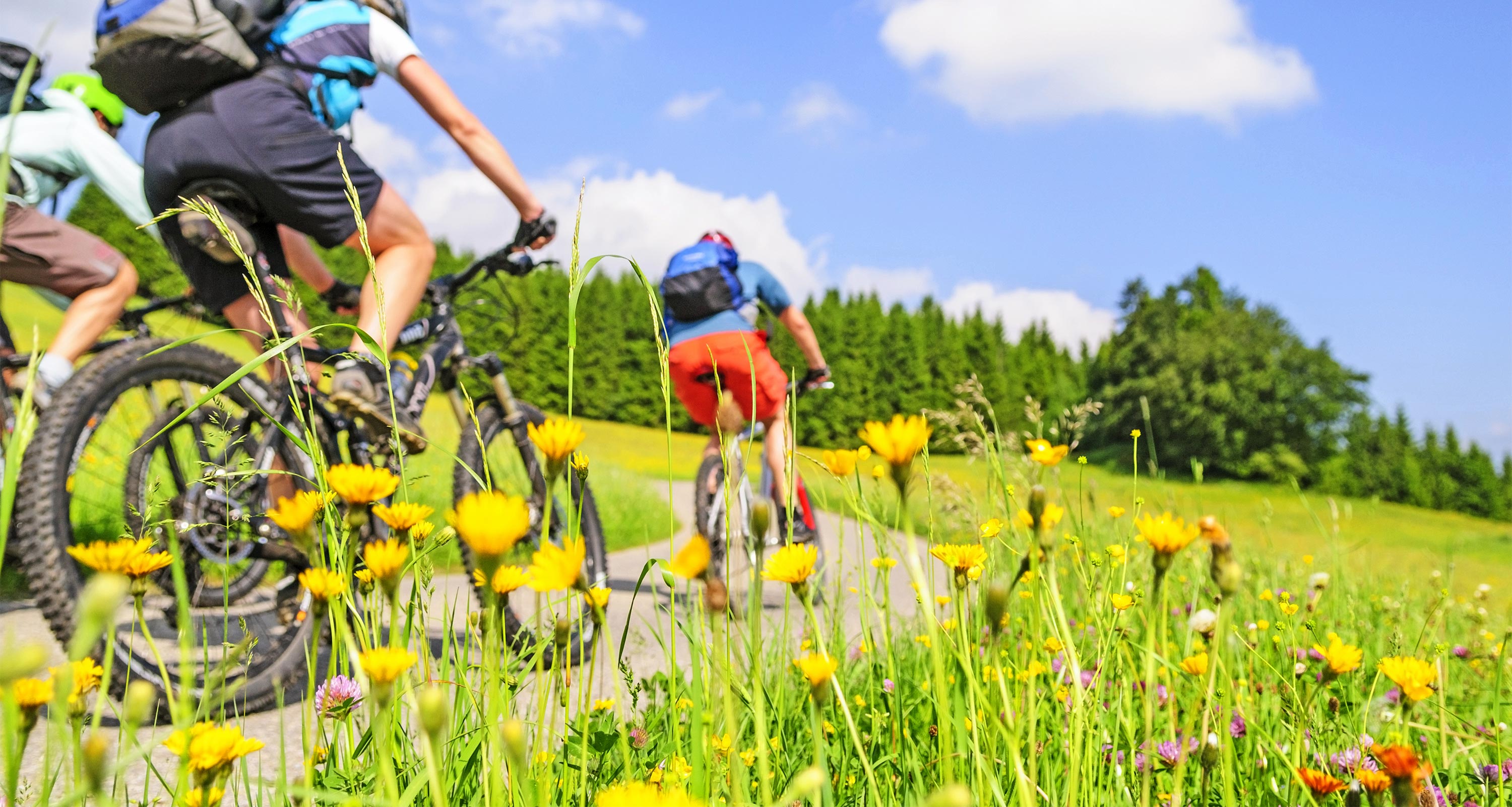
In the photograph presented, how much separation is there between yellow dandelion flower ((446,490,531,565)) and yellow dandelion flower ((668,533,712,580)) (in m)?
0.14

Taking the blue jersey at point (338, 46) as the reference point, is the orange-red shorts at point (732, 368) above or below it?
below

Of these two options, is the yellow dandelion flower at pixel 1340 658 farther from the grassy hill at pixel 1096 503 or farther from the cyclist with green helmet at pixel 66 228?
the cyclist with green helmet at pixel 66 228

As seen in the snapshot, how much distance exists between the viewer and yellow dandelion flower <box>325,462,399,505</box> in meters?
0.82

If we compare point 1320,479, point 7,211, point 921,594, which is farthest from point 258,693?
point 1320,479

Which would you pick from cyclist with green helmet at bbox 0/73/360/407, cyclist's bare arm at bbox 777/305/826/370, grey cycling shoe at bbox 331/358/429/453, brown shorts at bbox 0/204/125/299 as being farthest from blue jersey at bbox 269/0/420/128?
cyclist's bare arm at bbox 777/305/826/370

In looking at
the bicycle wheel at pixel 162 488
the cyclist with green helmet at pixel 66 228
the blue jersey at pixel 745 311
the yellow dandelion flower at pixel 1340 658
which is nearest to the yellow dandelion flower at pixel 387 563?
the bicycle wheel at pixel 162 488

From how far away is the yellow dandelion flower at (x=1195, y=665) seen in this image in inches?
39.8

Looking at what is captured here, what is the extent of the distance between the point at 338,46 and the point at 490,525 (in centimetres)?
209

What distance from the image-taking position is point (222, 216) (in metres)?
1.98

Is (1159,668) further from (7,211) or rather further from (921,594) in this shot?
(7,211)

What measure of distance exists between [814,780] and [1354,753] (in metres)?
1.09

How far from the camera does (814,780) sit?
1.47 ft

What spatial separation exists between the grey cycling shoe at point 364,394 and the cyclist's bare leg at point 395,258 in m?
0.11

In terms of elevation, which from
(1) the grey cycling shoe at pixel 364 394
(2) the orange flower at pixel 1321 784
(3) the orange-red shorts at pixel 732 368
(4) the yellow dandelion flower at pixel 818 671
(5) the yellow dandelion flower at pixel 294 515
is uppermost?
(3) the orange-red shorts at pixel 732 368
